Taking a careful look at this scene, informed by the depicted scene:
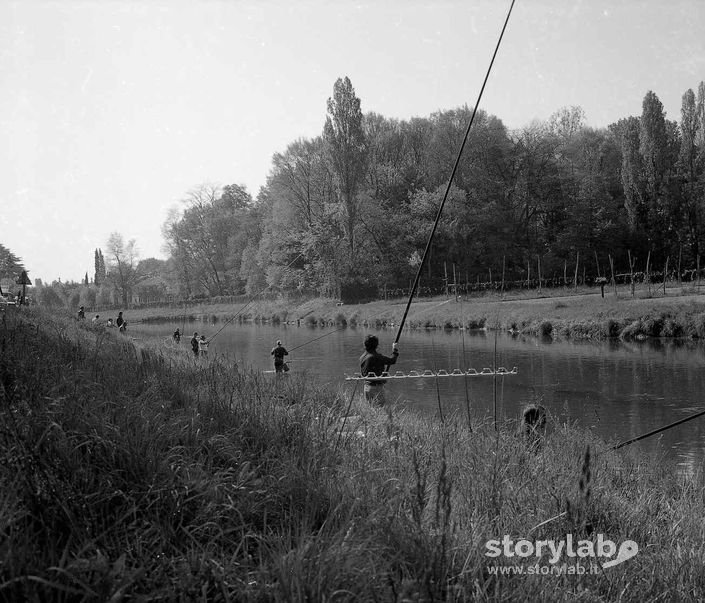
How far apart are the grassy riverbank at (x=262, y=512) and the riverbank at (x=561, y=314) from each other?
12.0m

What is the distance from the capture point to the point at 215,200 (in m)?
77.6

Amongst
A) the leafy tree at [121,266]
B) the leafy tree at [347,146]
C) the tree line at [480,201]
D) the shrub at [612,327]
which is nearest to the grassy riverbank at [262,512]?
the shrub at [612,327]

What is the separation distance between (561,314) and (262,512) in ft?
95.1

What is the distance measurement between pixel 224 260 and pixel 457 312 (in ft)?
159

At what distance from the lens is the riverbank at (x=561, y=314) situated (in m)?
25.0

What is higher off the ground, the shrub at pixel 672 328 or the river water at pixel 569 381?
Answer: the shrub at pixel 672 328

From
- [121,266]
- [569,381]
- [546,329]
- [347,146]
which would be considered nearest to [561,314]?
[546,329]

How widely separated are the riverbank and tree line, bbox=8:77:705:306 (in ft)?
17.6

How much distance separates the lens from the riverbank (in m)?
25.0

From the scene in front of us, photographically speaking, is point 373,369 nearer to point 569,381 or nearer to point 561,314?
point 569,381

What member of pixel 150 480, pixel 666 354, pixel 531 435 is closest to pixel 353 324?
pixel 666 354

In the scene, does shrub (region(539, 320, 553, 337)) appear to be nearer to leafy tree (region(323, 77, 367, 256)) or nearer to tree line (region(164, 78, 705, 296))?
tree line (region(164, 78, 705, 296))

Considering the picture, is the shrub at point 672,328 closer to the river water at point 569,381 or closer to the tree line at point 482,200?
the river water at point 569,381

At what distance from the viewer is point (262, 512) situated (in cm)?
289
